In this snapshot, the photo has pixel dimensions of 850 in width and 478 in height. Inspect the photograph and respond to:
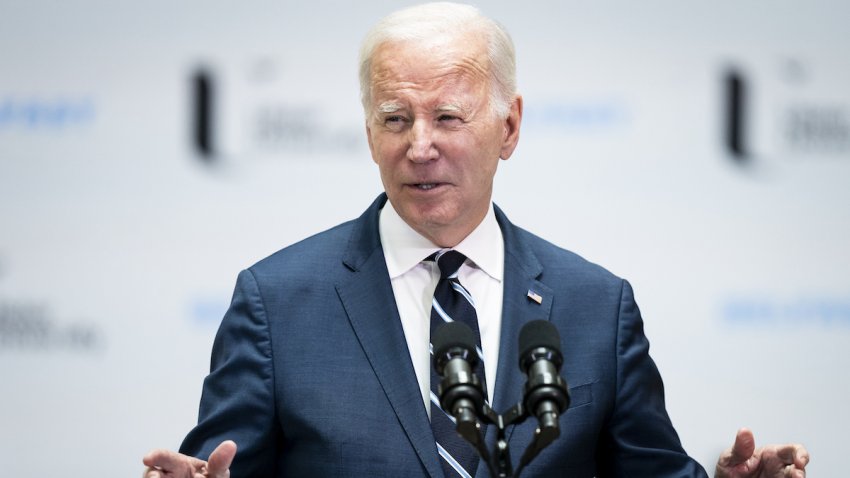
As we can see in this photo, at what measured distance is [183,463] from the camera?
2119 mm

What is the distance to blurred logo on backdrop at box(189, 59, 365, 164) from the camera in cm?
421

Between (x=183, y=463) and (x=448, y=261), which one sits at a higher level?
(x=448, y=261)

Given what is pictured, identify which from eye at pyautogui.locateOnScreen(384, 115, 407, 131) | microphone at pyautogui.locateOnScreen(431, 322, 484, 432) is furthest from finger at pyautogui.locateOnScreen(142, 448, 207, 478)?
eye at pyautogui.locateOnScreen(384, 115, 407, 131)

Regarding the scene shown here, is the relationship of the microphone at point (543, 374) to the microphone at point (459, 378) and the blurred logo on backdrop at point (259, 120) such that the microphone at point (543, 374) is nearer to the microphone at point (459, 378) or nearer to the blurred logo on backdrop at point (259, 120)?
the microphone at point (459, 378)

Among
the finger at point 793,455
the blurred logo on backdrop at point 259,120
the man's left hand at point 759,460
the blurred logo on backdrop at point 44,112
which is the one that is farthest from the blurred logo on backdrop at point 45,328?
the finger at point 793,455

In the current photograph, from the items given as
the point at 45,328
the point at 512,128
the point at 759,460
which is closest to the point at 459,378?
the point at 759,460

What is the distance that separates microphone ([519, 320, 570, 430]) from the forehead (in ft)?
2.27

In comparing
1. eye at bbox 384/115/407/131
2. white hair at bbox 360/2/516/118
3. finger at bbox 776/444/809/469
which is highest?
white hair at bbox 360/2/516/118

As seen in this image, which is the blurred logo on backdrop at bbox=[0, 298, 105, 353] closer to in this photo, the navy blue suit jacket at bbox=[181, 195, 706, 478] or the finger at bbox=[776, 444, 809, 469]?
the navy blue suit jacket at bbox=[181, 195, 706, 478]

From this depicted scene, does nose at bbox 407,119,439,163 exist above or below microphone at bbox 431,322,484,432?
above

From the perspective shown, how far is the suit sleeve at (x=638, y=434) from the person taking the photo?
2.50 meters

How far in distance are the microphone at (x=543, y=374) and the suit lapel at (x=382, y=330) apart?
19.3 inches

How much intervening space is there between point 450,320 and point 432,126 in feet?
1.32

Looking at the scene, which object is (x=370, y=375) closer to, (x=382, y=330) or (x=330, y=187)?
(x=382, y=330)
